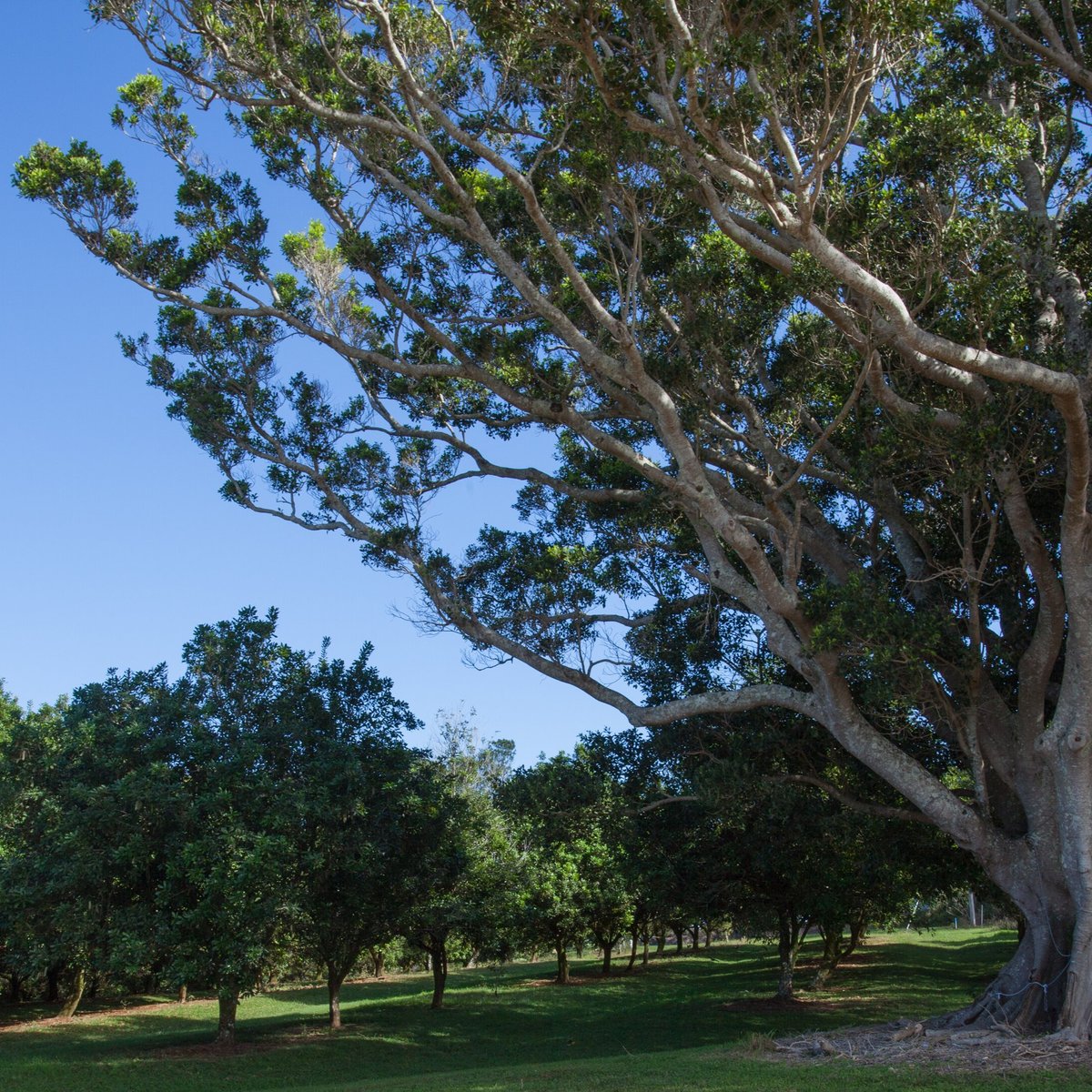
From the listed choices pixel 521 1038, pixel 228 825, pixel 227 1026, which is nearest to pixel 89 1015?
pixel 227 1026

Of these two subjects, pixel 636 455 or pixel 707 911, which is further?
pixel 707 911

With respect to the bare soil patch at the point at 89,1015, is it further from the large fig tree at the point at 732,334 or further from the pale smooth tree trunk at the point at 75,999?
the large fig tree at the point at 732,334

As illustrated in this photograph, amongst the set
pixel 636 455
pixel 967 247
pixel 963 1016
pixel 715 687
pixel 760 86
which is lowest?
pixel 963 1016

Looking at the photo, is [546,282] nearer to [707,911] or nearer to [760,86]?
[760,86]

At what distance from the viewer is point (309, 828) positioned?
18703 mm

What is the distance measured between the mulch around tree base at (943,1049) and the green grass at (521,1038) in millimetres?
502

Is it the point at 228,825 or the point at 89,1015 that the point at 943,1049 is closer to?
the point at 228,825

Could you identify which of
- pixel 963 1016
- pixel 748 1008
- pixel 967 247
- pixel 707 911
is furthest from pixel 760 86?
pixel 748 1008

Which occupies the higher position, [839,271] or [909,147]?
[909,147]

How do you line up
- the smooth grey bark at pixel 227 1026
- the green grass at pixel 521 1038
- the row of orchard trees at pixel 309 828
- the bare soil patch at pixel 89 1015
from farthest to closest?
the bare soil patch at pixel 89 1015, the smooth grey bark at pixel 227 1026, the row of orchard trees at pixel 309 828, the green grass at pixel 521 1038

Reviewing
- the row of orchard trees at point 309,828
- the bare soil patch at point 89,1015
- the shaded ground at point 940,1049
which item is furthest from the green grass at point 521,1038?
the row of orchard trees at point 309,828

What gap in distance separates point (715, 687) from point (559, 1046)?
8.30 metres

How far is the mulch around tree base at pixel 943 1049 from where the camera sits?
9922 millimetres

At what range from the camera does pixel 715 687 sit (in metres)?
16.8
